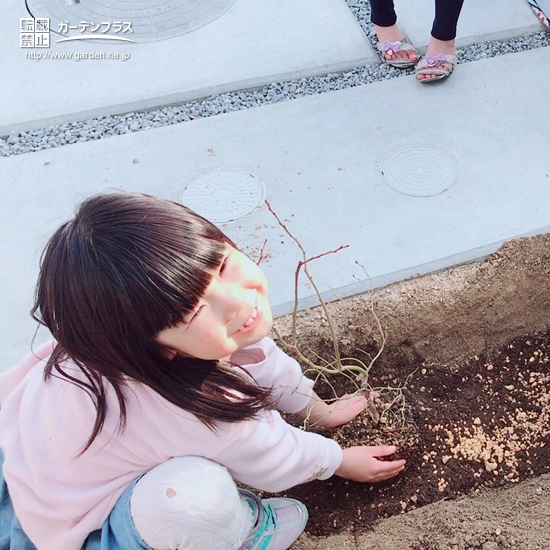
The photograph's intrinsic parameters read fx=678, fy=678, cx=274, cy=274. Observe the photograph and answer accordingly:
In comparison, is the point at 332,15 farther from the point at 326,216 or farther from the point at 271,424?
the point at 271,424

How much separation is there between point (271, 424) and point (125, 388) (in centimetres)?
29

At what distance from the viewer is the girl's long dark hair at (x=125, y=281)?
0.95m

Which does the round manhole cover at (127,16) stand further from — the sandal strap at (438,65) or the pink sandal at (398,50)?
the sandal strap at (438,65)

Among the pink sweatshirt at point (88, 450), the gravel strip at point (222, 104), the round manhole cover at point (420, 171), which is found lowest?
the round manhole cover at point (420, 171)

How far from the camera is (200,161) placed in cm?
224

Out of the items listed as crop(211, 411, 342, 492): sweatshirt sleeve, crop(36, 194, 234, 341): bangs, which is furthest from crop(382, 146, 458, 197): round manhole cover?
crop(36, 194, 234, 341): bangs

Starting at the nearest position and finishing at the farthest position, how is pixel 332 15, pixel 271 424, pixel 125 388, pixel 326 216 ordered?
1. pixel 125 388
2. pixel 271 424
3. pixel 326 216
4. pixel 332 15

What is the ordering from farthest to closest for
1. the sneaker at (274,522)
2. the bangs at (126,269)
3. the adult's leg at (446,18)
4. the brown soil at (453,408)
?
the adult's leg at (446,18) → the brown soil at (453,408) → the sneaker at (274,522) → the bangs at (126,269)

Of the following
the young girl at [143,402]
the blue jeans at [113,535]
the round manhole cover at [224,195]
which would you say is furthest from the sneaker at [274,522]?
the round manhole cover at [224,195]

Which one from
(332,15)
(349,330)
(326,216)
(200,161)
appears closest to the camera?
(349,330)

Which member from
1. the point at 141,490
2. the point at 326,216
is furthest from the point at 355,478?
the point at 326,216

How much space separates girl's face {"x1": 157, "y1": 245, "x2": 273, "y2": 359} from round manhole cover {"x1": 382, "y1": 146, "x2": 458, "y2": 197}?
1.11 meters

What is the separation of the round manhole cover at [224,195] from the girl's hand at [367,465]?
849 millimetres

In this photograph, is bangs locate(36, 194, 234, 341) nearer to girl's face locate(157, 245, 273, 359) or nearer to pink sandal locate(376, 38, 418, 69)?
girl's face locate(157, 245, 273, 359)
